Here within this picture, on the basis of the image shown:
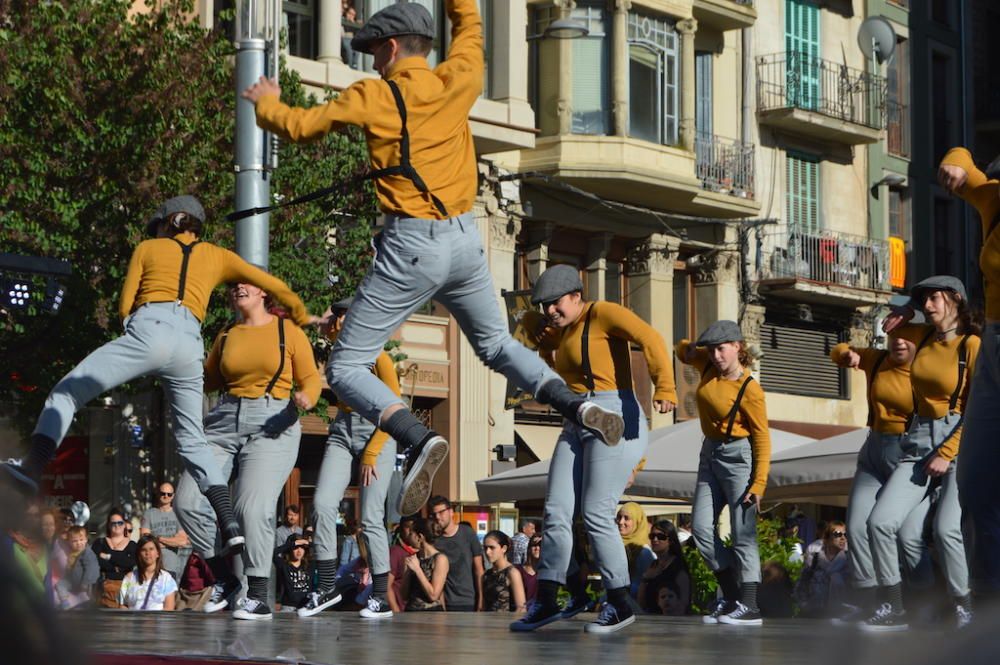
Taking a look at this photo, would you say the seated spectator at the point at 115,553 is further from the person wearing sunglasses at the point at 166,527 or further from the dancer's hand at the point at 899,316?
the dancer's hand at the point at 899,316

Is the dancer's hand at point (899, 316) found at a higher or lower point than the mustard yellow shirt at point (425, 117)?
lower

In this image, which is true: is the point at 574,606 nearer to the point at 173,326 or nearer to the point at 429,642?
the point at 429,642

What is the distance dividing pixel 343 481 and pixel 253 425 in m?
1.12

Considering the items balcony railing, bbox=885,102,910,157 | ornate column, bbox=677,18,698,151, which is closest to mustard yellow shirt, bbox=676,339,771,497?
ornate column, bbox=677,18,698,151

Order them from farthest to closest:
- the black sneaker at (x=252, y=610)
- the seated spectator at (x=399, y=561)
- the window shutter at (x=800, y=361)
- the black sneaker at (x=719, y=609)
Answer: the window shutter at (x=800, y=361) < the seated spectator at (x=399, y=561) < the black sneaker at (x=719, y=609) < the black sneaker at (x=252, y=610)

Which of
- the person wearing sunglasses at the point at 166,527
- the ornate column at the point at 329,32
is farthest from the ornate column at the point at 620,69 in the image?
the person wearing sunglasses at the point at 166,527

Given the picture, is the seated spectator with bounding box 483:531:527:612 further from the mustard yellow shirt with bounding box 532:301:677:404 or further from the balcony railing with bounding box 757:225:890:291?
the balcony railing with bounding box 757:225:890:291

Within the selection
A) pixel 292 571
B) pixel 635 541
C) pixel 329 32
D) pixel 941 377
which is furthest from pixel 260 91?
pixel 329 32

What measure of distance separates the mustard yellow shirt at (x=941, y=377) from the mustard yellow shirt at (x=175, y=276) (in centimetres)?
334

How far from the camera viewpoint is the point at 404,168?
23.0 ft

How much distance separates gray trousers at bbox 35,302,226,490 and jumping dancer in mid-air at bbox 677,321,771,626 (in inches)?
137

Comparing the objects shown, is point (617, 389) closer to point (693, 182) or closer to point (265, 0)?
point (265, 0)

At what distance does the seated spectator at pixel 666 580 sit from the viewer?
14.1 m

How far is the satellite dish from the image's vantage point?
39.5m
